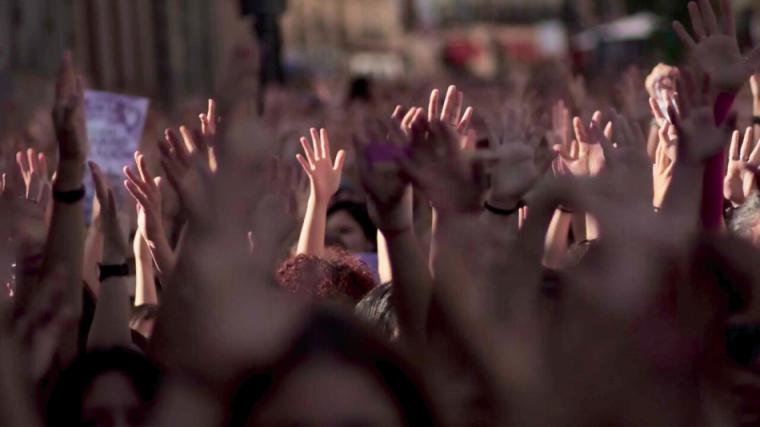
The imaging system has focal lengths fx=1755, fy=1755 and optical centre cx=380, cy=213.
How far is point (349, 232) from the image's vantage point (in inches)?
266

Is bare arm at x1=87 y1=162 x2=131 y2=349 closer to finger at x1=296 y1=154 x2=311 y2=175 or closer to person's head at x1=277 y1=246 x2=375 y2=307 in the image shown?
person's head at x1=277 y1=246 x2=375 y2=307

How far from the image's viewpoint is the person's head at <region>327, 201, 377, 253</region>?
265 inches

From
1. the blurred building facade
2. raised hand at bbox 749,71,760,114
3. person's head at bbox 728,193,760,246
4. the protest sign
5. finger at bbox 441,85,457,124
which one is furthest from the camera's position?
the blurred building facade

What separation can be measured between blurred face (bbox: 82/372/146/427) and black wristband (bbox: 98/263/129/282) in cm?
46

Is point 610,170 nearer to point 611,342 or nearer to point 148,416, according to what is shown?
point 611,342

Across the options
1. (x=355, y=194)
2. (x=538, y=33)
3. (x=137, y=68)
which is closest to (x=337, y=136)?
(x=355, y=194)

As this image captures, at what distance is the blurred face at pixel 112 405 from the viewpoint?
321 cm

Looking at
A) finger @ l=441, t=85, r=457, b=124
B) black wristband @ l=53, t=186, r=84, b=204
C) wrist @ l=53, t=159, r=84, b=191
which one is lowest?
black wristband @ l=53, t=186, r=84, b=204

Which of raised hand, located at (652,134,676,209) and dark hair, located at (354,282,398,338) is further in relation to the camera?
raised hand, located at (652,134,676,209)

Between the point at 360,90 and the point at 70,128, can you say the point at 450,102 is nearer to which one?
the point at 70,128

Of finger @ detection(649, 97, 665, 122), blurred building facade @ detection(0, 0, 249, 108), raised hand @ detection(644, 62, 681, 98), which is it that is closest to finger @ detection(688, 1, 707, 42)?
finger @ detection(649, 97, 665, 122)

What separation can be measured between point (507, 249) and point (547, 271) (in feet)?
1.41

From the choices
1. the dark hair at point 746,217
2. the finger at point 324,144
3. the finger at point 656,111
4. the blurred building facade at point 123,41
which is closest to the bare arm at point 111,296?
the finger at point 324,144

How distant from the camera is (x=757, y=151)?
553 cm
